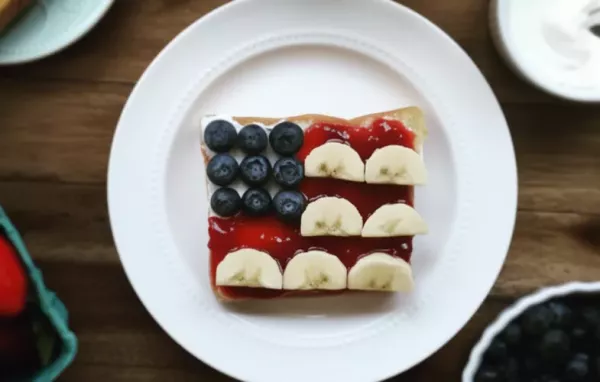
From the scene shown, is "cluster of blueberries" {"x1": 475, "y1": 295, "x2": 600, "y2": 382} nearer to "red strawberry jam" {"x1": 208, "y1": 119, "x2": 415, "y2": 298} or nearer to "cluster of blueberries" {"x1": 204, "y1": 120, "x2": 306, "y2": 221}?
"red strawberry jam" {"x1": 208, "y1": 119, "x2": 415, "y2": 298}

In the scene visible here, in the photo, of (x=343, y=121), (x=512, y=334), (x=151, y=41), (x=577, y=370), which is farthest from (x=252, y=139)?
(x=577, y=370)

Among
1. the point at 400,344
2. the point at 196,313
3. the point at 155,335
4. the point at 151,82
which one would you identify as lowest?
the point at 155,335

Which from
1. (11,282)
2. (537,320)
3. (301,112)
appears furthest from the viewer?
(301,112)

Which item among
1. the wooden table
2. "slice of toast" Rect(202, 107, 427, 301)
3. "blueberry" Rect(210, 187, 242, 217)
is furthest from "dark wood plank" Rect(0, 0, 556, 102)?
"blueberry" Rect(210, 187, 242, 217)

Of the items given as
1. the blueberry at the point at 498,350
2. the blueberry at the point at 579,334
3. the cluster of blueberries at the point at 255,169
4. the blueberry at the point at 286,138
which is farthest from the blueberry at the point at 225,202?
the blueberry at the point at 579,334

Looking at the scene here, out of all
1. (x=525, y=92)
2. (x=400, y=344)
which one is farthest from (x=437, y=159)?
(x=400, y=344)

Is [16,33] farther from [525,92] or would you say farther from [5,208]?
[525,92]

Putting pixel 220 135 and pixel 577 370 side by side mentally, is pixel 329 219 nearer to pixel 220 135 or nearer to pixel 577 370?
pixel 220 135
